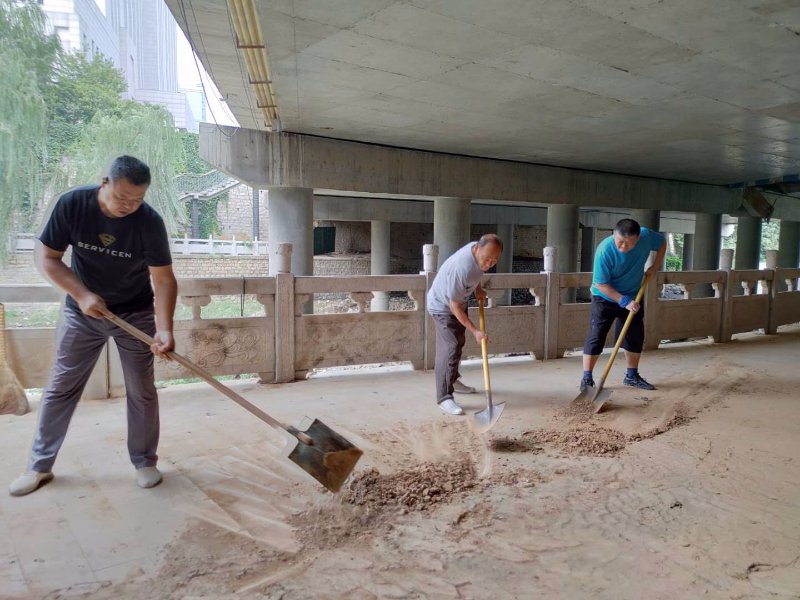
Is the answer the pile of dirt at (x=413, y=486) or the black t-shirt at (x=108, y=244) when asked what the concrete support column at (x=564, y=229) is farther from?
the black t-shirt at (x=108, y=244)

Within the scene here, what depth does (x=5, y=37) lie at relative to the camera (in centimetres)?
1323

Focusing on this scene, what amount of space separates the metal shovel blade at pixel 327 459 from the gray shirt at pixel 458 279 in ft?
6.12

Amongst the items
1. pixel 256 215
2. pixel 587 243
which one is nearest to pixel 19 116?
pixel 256 215

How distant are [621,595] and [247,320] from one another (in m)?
3.93

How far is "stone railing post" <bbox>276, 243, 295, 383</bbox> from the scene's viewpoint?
17.5 ft

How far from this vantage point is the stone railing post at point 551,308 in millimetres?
6730

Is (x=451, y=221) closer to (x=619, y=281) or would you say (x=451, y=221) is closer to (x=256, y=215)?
(x=619, y=281)

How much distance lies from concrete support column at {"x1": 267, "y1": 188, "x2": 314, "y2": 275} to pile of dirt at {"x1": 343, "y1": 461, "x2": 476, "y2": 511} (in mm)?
6604

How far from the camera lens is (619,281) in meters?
5.06

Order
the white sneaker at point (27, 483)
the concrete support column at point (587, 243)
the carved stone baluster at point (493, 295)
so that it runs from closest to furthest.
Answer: the white sneaker at point (27, 483), the carved stone baluster at point (493, 295), the concrete support column at point (587, 243)

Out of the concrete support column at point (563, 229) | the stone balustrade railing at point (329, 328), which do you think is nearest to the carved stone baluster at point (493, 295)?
the stone balustrade railing at point (329, 328)

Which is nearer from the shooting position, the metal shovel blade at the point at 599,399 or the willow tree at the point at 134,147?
the metal shovel blade at the point at 599,399

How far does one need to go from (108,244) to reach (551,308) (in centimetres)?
516

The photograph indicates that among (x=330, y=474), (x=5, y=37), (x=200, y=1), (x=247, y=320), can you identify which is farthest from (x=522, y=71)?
(x=5, y=37)
